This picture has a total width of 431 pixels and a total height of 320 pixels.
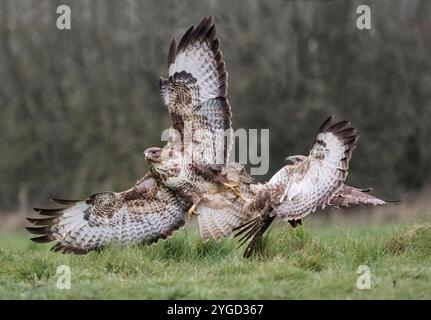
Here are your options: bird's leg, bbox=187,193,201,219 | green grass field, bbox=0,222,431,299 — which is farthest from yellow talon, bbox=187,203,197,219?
green grass field, bbox=0,222,431,299

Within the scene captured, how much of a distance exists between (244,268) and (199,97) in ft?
5.71

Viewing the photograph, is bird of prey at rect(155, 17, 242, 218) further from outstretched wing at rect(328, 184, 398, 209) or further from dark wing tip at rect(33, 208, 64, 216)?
dark wing tip at rect(33, 208, 64, 216)

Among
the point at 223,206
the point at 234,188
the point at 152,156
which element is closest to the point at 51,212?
the point at 152,156

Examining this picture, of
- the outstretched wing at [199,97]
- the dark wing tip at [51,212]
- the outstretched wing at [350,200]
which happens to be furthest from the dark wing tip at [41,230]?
the outstretched wing at [350,200]

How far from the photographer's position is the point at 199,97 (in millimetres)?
8844

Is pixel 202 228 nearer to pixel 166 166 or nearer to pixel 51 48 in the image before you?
pixel 166 166

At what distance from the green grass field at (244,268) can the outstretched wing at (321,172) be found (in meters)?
0.43

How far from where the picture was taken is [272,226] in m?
9.14

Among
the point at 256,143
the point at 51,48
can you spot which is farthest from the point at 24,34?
the point at 256,143

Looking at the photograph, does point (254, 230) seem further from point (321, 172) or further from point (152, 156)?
point (152, 156)

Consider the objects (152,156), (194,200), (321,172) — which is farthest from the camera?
(194,200)

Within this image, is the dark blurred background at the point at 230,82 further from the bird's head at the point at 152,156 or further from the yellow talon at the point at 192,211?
the bird's head at the point at 152,156
